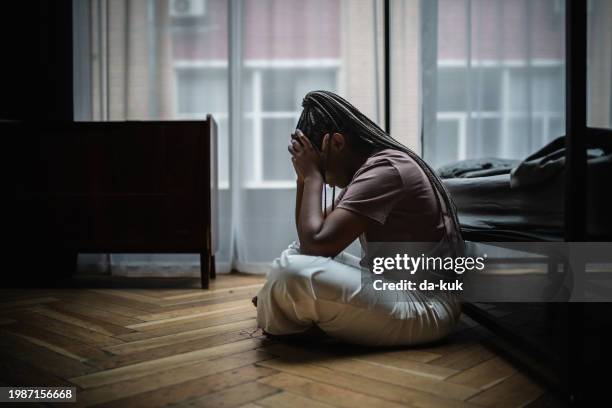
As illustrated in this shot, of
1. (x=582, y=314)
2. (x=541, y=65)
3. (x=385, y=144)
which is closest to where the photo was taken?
(x=582, y=314)

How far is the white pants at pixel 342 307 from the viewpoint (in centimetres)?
94

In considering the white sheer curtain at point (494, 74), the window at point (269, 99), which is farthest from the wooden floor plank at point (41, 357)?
the white sheer curtain at point (494, 74)

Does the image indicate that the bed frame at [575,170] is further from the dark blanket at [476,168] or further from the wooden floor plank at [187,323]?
the wooden floor plank at [187,323]

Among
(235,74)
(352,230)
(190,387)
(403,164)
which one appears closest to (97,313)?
(190,387)

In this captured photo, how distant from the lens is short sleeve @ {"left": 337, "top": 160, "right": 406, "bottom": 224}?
3.07ft

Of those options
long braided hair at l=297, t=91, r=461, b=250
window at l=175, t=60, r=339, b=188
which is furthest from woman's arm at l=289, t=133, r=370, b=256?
window at l=175, t=60, r=339, b=188

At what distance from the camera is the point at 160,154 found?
1.76 metres

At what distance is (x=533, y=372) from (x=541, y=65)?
1574 millimetres

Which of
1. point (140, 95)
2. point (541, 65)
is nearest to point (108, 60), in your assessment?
point (140, 95)

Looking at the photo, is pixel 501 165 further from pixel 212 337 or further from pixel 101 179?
pixel 101 179

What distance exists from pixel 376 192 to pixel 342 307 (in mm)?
215

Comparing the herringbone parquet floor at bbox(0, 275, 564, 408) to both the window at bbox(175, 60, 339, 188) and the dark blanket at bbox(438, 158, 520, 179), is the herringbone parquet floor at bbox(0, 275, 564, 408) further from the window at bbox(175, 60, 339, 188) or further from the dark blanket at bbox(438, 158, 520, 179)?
the window at bbox(175, 60, 339, 188)

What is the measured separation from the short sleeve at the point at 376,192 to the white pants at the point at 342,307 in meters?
0.11

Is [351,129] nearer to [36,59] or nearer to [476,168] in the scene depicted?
[476,168]
